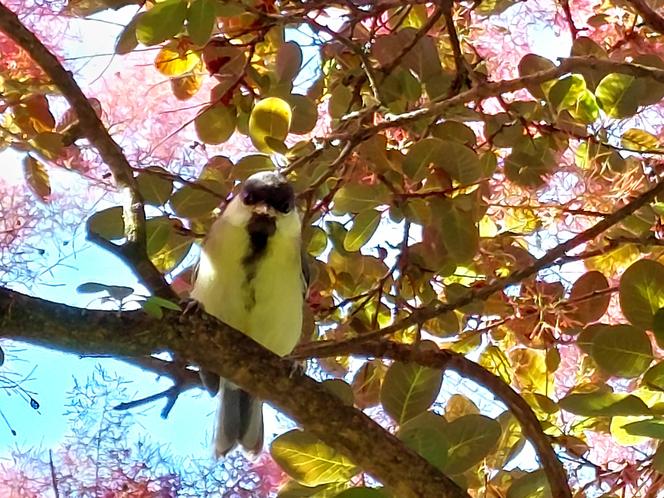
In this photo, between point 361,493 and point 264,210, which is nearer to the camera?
point 361,493

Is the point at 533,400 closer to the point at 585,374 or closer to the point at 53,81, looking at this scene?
the point at 585,374

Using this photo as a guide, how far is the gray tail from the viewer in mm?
1084

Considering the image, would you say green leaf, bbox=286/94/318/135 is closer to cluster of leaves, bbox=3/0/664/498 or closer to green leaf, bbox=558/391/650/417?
cluster of leaves, bbox=3/0/664/498

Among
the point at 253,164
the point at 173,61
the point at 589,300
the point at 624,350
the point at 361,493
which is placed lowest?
the point at 361,493

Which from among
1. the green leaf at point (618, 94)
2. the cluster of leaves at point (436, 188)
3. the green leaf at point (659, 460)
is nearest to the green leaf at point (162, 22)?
the cluster of leaves at point (436, 188)

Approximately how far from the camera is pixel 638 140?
3.18 feet

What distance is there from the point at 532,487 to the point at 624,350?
13 centimetres

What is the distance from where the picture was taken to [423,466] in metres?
0.69

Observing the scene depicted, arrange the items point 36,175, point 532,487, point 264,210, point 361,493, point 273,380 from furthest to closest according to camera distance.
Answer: point 264,210
point 36,175
point 532,487
point 273,380
point 361,493

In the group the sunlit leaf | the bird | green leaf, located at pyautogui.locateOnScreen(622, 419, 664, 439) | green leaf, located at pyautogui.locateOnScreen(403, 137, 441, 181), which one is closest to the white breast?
the bird

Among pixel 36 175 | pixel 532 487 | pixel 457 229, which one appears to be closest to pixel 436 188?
pixel 457 229

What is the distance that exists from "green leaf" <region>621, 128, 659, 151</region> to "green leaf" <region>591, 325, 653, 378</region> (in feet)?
0.89

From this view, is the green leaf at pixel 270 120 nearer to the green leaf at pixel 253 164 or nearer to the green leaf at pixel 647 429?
the green leaf at pixel 253 164

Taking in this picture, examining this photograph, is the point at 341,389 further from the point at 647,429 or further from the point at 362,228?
the point at 647,429
